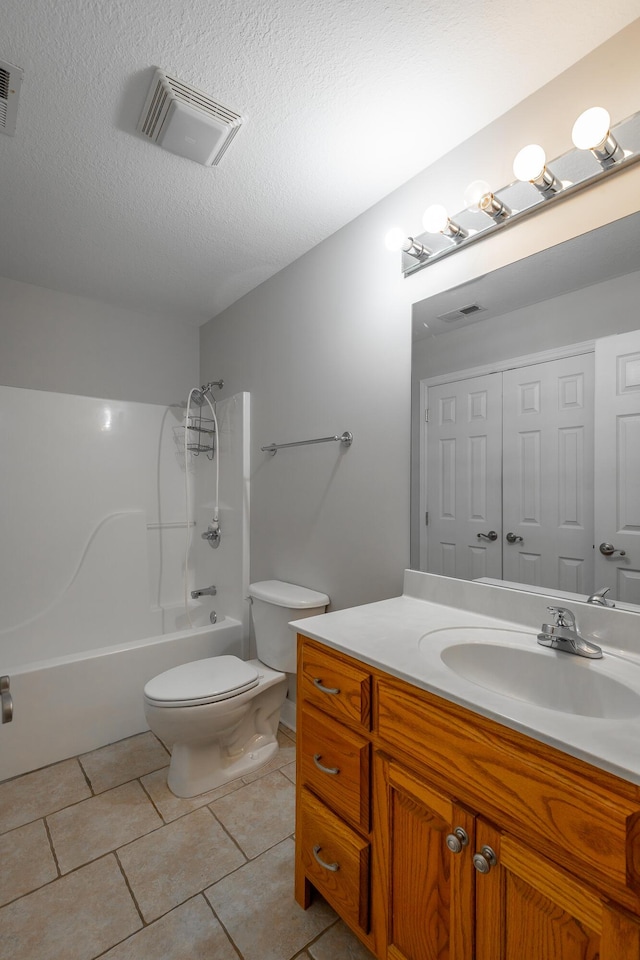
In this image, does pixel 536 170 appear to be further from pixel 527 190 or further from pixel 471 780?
pixel 471 780

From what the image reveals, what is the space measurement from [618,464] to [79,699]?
7.60ft

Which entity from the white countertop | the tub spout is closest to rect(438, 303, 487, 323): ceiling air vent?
the white countertop

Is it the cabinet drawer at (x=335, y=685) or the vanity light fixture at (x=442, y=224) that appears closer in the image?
the cabinet drawer at (x=335, y=685)

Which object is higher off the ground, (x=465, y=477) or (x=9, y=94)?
(x=9, y=94)

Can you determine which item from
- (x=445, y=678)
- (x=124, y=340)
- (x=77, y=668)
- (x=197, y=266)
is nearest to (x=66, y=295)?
(x=124, y=340)

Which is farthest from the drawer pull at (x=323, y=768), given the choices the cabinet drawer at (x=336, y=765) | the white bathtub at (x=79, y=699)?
the white bathtub at (x=79, y=699)

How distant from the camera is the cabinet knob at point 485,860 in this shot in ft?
2.68

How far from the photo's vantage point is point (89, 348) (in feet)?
9.15

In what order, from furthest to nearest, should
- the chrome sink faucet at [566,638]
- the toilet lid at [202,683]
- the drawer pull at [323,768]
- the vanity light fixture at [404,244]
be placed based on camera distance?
the toilet lid at [202,683]
the vanity light fixture at [404,244]
the drawer pull at [323,768]
the chrome sink faucet at [566,638]

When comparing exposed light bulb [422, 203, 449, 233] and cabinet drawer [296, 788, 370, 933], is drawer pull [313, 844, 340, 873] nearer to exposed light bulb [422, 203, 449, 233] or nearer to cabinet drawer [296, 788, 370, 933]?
Answer: cabinet drawer [296, 788, 370, 933]

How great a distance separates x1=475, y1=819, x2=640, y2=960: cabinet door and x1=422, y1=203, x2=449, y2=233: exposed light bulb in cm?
156

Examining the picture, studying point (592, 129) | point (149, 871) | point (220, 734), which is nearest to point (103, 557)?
point (220, 734)

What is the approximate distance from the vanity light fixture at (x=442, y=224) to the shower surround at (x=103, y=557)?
4.71 feet

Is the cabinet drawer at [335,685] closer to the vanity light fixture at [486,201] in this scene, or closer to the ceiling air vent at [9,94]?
the vanity light fixture at [486,201]
